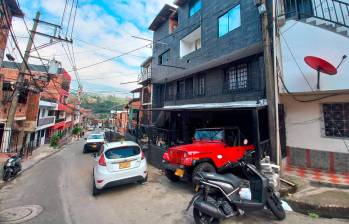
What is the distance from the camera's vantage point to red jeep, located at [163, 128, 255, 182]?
5703mm

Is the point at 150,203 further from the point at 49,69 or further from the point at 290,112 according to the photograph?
the point at 49,69

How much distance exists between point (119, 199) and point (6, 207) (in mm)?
3104

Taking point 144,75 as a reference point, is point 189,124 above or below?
below

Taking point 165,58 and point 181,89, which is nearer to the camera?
point 181,89

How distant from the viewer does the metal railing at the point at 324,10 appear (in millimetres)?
6477

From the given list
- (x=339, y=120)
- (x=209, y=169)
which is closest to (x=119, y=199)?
(x=209, y=169)

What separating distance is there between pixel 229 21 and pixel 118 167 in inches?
398

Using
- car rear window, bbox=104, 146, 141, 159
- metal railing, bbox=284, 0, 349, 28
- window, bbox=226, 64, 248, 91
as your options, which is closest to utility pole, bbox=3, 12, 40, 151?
car rear window, bbox=104, 146, 141, 159

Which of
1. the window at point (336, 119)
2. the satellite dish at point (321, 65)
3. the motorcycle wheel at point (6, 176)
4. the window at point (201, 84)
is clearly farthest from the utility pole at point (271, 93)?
the motorcycle wheel at point (6, 176)

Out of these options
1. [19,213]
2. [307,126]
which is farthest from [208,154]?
[19,213]

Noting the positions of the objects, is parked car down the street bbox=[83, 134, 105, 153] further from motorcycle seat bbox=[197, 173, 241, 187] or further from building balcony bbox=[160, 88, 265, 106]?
motorcycle seat bbox=[197, 173, 241, 187]

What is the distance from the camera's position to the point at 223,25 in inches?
451

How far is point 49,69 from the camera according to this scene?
Answer: 1257cm

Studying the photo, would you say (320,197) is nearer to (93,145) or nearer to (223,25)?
(223,25)
